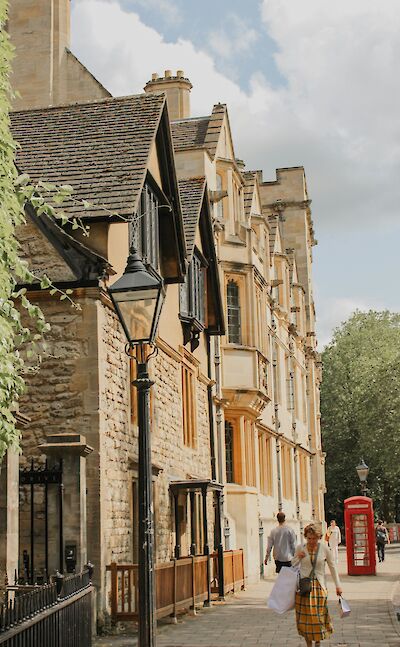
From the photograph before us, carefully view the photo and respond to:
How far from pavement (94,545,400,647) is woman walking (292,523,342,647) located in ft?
7.92

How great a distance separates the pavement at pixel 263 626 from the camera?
13.9 metres

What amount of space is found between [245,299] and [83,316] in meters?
14.3

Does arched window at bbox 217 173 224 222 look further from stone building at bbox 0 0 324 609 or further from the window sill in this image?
the window sill

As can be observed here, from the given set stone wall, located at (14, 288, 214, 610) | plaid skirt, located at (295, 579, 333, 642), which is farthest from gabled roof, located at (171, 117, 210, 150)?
plaid skirt, located at (295, 579, 333, 642)

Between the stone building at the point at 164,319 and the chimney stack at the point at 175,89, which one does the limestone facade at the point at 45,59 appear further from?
the chimney stack at the point at 175,89

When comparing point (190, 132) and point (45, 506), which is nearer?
point (45, 506)

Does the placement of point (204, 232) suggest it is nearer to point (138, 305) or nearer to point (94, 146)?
point (94, 146)

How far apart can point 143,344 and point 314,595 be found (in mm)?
3789

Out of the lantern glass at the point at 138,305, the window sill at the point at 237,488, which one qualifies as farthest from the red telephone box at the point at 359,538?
the lantern glass at the point at 138,305

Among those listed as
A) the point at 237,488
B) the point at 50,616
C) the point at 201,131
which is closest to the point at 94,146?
the point at 50,616

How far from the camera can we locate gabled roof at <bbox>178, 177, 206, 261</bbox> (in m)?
23.2

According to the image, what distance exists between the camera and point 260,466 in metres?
34.6

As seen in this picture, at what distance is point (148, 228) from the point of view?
19109 mm

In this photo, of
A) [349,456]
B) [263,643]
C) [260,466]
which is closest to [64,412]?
[263,643]
